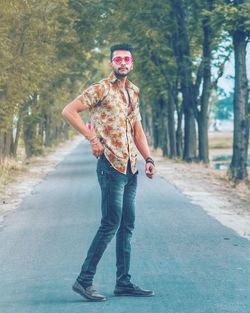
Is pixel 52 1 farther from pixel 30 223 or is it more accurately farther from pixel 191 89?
pixel 30 223

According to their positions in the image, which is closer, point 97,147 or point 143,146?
point 97,147

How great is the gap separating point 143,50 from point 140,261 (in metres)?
27.7

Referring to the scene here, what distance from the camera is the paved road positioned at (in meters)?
7.75

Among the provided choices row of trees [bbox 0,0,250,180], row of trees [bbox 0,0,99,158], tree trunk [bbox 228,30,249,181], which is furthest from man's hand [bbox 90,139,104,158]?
tree trunk [bbox 228,30,249,181]

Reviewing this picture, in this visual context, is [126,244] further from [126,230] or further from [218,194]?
[218,194]

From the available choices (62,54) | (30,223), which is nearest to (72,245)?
(30,223)

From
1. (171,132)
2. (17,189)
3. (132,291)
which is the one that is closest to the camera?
(132,291)

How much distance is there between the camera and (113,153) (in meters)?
7.86

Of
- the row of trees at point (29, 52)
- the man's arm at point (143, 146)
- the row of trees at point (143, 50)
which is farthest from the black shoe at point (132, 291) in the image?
the row of trees at point (29, 52)

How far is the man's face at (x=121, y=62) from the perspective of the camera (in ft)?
26.1

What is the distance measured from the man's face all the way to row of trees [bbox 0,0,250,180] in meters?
13.9

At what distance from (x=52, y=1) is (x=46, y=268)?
75.1 ft

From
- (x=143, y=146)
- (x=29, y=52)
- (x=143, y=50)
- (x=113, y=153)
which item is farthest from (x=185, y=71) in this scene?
(x=113, y=153)

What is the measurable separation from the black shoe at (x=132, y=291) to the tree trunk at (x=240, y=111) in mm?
16675
